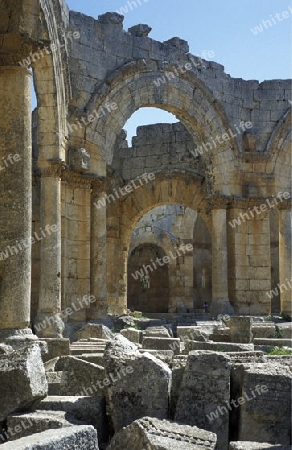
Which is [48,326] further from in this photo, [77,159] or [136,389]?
[136,389]

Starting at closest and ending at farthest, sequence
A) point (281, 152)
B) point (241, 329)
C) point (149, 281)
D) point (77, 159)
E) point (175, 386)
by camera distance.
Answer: point (175, 386) → point (241, 329) → point (77, 159) → point (281, 152) → point (149, 281)

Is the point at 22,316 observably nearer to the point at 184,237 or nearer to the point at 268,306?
the point at 268,306

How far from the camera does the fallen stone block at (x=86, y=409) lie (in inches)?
192

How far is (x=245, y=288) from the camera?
52.5ft

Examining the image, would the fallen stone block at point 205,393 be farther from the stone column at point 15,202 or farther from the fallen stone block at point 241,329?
the fallen stone block at point 241,329

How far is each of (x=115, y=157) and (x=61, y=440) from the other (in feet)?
55.1

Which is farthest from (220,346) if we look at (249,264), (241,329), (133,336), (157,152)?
(157,152)

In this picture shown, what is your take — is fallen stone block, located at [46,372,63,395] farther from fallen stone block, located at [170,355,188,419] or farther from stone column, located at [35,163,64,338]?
stone column, located at [35,163,64,338]

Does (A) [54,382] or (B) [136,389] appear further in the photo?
(A) [54,382]

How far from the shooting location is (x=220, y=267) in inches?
619

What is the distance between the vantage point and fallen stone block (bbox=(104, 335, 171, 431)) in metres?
4.93

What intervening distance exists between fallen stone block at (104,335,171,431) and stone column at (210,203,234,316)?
1051 cm

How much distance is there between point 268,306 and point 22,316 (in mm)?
10190

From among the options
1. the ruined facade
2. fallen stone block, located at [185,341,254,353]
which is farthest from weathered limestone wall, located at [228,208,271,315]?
fallen stone block, located at [185,341,254,353]
